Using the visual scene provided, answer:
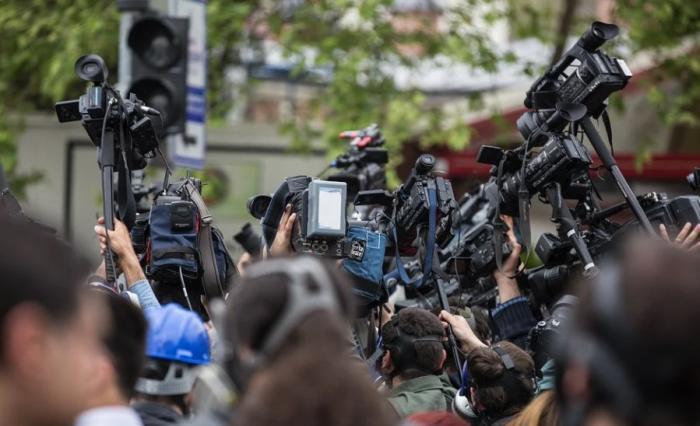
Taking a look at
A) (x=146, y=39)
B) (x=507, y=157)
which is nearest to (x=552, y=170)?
(x=507, y=157)

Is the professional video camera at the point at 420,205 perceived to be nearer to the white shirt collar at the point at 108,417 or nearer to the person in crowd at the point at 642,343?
the white shirt collar at the point at 108,417

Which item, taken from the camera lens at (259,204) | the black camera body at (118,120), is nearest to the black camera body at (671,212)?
the camera lens at (259,204)

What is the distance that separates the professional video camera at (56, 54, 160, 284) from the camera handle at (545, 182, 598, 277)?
1.80m

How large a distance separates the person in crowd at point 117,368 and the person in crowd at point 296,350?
0.39 m

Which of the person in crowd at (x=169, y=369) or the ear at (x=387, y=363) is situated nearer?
the person in crowd at (x=169, y=369)

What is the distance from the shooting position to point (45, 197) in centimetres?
1711

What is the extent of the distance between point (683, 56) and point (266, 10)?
4962 millimetres

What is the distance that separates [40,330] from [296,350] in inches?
22.3

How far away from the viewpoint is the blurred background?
524 inches

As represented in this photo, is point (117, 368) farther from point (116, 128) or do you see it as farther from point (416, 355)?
point (116, 128)

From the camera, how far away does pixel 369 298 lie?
552cm

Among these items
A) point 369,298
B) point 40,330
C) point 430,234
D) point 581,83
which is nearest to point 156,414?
point 40,330

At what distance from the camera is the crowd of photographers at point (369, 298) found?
7.36 ft

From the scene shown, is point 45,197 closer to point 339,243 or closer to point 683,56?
point 683,56
